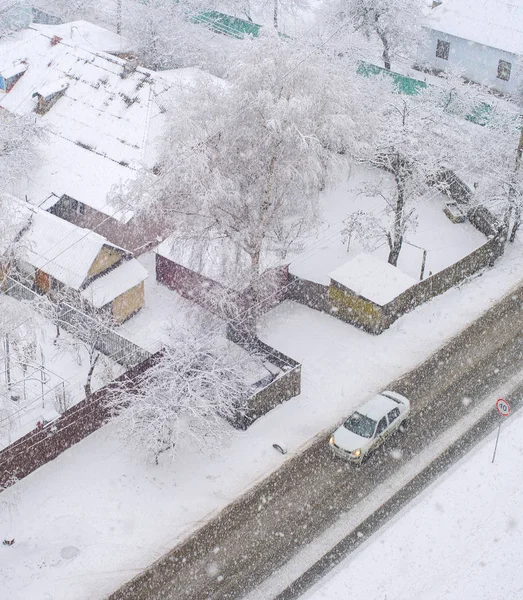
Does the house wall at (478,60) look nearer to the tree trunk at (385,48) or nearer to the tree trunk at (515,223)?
the tree trunk at (385,48)

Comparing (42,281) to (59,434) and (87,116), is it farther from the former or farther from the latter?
(87,116)

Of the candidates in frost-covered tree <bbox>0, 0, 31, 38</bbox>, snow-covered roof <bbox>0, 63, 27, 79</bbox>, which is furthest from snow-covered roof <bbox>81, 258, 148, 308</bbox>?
frost-covered tree <bbox>0, 0, 31, 38</bbox>

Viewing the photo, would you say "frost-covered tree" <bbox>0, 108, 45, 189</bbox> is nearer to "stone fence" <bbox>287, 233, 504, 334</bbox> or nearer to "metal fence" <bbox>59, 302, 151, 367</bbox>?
"metal fence" <bbox>59, 302, 151, 367</bbox>

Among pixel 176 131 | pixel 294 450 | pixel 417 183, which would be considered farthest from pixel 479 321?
pixel 176 131

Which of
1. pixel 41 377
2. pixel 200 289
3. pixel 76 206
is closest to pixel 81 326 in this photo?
pixel 41 377

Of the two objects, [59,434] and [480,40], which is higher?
[480,40]

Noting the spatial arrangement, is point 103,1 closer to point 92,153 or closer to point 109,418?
point 92,153
